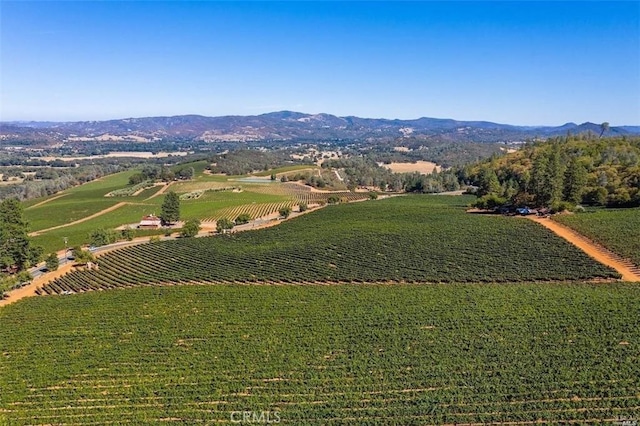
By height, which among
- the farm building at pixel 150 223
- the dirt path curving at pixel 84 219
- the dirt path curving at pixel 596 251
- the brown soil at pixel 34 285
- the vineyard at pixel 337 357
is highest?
the dirt path curving at pixel 596 251

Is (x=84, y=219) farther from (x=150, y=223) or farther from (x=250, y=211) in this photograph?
(x=250, y=211)

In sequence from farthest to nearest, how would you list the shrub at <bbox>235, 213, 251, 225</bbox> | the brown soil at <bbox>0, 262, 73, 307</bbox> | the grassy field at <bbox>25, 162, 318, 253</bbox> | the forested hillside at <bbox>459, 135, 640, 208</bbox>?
the shrub at <bbox>235, 213, 251, 225</bbox> < the grassy field at <bbox>25, 162, 318, 253</bbox> < the forested hillside at <bbox>459, 135, 640, 208</bbox> < the brown soil at <bbox>0, 262, 73, 307</bbox>

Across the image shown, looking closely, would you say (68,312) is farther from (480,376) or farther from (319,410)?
(480,376)

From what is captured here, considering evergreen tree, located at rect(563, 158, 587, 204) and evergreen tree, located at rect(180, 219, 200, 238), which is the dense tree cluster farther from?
evergreen tree, located at rect(563, 158, 587, 204)

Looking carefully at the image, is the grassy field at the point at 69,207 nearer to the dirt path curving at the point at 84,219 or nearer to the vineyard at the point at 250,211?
the dirt path curving at the point at 84,219

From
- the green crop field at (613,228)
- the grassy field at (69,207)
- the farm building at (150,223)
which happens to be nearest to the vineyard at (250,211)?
the farm building at (150,223)

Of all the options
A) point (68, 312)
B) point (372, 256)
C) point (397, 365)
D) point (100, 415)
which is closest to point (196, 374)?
point (100, 415)

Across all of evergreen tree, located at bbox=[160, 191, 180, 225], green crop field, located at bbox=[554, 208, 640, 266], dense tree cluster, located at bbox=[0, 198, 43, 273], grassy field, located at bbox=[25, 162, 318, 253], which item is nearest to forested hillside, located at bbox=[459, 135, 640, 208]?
green crop field, located at bbox=[554, 208, 640, 266]
